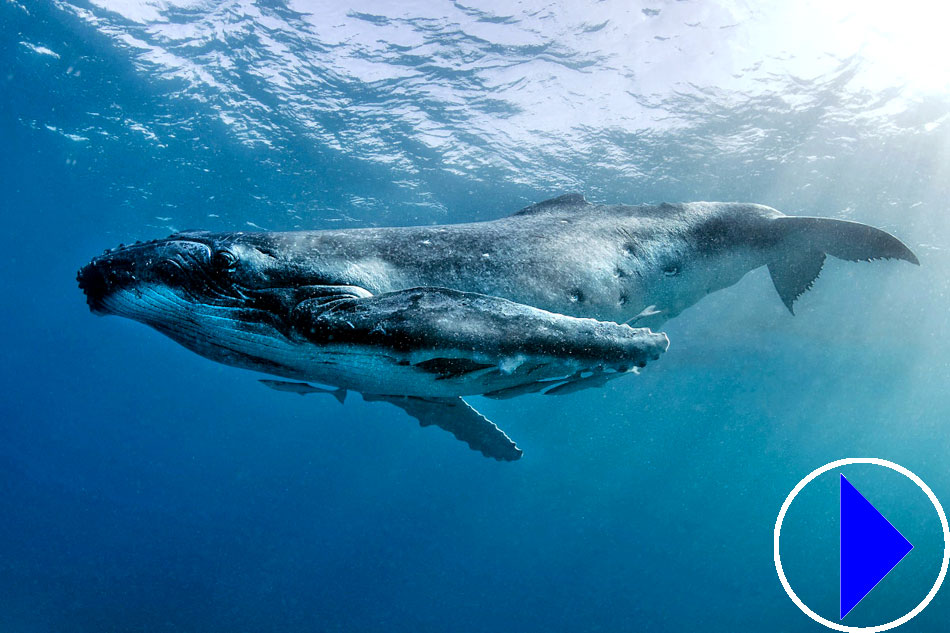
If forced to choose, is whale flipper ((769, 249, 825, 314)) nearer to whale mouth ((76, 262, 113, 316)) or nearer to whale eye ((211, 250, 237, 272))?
whale eye ((211, 250, 237, 272))

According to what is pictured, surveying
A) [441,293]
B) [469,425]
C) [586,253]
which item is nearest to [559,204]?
[586,253]

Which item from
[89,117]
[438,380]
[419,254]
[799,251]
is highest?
[89,117]

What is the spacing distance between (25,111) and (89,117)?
115 inches

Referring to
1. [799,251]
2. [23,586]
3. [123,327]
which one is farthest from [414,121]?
[23,586]

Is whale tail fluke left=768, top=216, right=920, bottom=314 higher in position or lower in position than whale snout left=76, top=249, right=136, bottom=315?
lower

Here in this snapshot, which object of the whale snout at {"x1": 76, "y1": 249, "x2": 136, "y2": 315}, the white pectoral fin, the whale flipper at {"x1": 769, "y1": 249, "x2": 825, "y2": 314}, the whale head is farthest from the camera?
the whale flipper at {"x1": 769, "y1": 249, "x2": 825, "y2": 314}

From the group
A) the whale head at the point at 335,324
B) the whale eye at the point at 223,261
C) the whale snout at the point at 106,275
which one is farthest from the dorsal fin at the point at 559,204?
the whale snout at the point at 106,275

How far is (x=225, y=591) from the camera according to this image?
5234cm

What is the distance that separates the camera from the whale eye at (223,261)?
9.46 ft

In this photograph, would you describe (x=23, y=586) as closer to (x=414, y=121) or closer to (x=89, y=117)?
(x=89, y=117)

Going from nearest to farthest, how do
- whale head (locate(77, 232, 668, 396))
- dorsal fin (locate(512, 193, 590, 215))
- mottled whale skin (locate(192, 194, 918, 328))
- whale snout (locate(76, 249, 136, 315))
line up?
1. whale head (locate(77, 232, 668, 396))
2. whale snout (locate(76, 249, 136, 315))
3. mottled whale skin (locate(192, 194, 918, 328))
4. dorsal fin (locate(512, 193, 590, 215))

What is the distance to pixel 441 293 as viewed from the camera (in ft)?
8.25

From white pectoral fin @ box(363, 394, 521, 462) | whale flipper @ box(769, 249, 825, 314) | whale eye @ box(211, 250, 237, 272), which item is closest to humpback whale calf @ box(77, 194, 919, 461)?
whale eye @ box(211, 250, 237, 272)

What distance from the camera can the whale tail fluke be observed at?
4.90 meters
